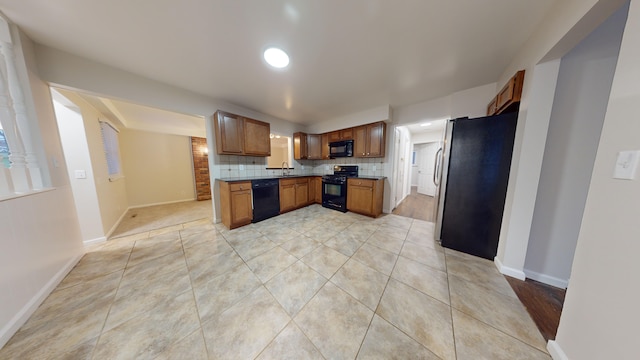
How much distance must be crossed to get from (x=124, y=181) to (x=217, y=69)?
14.7ft

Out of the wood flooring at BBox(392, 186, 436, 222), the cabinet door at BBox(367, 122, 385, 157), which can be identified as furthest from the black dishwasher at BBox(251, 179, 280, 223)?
the wood flooring at BBox(392, 186, 436, 222)

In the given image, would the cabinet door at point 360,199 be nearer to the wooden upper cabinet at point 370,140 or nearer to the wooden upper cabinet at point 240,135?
the wooden upper cabinet at point 370,140

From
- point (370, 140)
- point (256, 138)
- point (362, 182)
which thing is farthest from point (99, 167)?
point (370, 140)

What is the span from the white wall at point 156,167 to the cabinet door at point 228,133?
323 centimetres

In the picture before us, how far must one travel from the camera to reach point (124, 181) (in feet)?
13.7

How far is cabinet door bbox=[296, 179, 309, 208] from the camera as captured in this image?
13.1ft

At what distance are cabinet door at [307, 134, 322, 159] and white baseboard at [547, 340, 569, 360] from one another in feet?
13.3

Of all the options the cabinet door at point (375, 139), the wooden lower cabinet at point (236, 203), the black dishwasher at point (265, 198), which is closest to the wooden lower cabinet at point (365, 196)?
the cabinet door at point (375, 139)

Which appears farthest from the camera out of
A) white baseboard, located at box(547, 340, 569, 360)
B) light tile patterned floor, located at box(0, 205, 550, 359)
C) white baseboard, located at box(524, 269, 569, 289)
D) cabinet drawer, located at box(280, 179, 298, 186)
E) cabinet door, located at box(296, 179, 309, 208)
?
cabinet door, located at box(296, 179, 309, 208)

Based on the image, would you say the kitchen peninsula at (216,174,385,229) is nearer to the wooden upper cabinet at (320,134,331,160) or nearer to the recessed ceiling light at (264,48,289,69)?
the wooden upper cabinet at (320,134,331,160)

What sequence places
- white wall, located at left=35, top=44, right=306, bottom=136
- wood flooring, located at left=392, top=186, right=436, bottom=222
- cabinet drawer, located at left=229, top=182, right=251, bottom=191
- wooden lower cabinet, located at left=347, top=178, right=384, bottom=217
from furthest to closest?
wood flooring, located at left=392, top=186, right=436, bottom=222 < wooden lower cabinet, located at left=347, top=178, right=384, bottom=217 < cabinet drawer, located at left=229, top=182, right=251, bottom=191 < white wall, located at left=35, top=44, right=306, bottom=136

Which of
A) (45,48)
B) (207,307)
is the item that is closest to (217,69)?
Result: (45,48)

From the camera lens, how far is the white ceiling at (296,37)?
4.44ft

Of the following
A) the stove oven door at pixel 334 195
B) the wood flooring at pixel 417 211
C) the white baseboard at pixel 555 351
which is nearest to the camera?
the white baseboard at pixel 555 351
